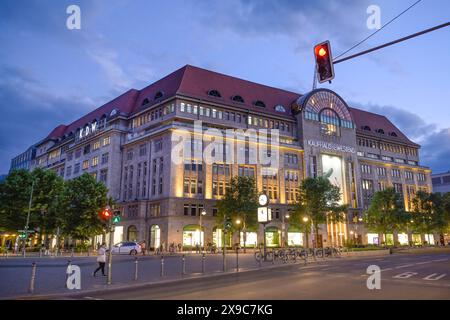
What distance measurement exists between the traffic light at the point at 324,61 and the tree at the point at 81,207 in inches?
1726

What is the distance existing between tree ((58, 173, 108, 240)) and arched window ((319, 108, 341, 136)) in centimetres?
5122

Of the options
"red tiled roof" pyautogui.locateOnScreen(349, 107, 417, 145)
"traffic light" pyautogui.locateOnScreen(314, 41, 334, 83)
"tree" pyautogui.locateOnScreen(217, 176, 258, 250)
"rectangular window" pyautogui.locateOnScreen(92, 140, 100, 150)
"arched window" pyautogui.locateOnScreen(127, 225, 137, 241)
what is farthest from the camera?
"red tiled roof" pyautogui.locateOnScreen(349, 107, 417, 145)

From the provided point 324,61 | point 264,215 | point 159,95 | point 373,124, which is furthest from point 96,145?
point 324,61

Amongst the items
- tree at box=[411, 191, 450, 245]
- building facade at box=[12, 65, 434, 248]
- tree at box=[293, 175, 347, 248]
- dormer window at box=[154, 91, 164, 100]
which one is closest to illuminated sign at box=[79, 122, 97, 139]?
building facade at box=[12, 65, 434, 248]

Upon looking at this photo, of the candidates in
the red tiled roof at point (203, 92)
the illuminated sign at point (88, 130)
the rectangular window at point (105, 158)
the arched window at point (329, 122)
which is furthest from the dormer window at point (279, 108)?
the illuminated sign at point (88, 130)

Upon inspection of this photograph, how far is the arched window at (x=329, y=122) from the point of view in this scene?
8225 centimetres

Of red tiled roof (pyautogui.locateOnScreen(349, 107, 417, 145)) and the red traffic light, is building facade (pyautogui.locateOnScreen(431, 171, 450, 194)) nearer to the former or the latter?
red tiled roof (pyautogui.locateOnScreen(349, 107, 417, 145))

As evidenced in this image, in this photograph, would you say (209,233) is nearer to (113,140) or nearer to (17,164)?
(113,140)

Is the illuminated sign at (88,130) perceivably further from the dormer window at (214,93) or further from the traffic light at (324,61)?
the traffic light at (324,61)

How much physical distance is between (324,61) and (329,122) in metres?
75.8

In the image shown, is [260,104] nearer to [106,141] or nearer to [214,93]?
[214,93]

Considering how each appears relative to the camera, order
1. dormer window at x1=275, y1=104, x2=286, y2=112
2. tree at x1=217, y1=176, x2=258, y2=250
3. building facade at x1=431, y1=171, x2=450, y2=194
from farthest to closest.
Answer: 1. building facade at x1=431, y1=171, x2=450, y2=194
2. dormer window at x1=275, y1=104, x2=286, y2=112
3. tree at x1=217, y1=176, x2=258, y2=250

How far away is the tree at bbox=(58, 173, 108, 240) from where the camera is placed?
163 feet

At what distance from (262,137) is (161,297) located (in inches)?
2358
